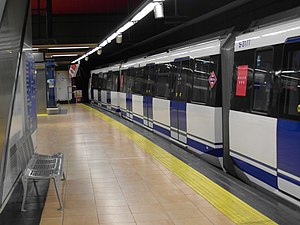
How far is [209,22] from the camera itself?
1212 cm

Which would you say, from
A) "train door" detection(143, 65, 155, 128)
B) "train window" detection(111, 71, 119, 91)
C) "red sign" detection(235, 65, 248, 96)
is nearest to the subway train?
"red sign" detection(235, 65, 248, 96)

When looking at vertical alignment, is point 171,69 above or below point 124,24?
below

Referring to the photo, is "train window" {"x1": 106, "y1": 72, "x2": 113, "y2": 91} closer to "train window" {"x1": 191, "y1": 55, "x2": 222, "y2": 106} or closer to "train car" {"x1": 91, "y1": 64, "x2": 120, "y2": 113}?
"train car" {"x1": 91, "y1": 64, "x2": 120, "y2": 113}

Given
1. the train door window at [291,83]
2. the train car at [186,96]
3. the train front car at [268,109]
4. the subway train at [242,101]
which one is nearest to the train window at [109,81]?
the train car at [186,96]

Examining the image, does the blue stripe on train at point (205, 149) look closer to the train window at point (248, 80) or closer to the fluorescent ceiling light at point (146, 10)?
the train window at point (248, 80)

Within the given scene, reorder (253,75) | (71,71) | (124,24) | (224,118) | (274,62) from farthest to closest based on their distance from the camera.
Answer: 1. (71,71)
2. (124,24)
3. (224,118)
4. (253,75)
5. (274,62)

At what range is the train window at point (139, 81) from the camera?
46.2ft

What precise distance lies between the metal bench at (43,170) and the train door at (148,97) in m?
6.10

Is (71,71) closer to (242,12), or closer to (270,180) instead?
(242,12)

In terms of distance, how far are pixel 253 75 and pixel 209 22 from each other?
21.0 ft

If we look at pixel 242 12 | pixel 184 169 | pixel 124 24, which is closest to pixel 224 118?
pixel 184 169

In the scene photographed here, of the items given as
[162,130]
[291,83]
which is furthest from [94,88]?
[291,83]

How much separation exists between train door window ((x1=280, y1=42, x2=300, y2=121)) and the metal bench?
293cm

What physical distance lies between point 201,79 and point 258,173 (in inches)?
114
